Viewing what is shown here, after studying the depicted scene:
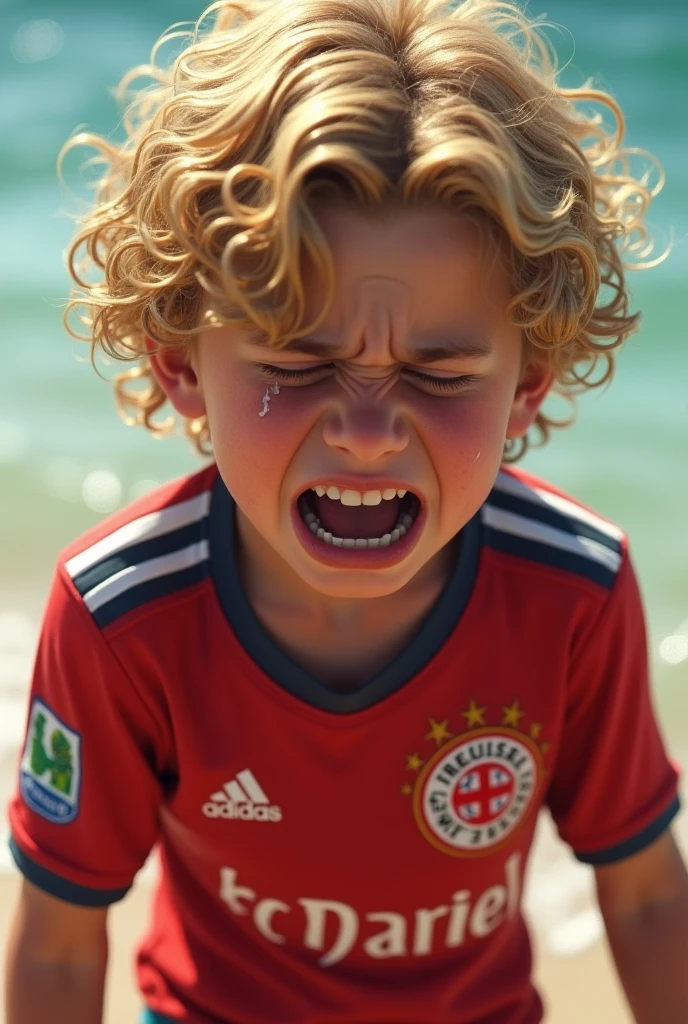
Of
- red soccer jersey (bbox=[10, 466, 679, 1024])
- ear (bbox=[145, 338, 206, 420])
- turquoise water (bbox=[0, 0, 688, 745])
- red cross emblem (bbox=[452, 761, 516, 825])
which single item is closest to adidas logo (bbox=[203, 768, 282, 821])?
red soccer jersey (bbox=[10, 466, 679, 1024])

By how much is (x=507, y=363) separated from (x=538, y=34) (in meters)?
0.56

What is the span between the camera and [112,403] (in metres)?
4.92

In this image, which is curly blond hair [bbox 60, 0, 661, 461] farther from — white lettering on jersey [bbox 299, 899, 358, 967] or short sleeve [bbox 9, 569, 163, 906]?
white lettering on jersey [bbox 299, 899, 358, 967]

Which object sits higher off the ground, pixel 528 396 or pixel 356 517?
pixel 528 396

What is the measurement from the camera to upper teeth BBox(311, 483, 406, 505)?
162 cm

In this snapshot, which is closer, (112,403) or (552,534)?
(552,534)

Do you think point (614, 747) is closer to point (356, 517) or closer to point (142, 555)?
A: point (356, 517)

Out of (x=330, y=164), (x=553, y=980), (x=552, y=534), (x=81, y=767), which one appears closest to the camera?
(x=330, y=164)

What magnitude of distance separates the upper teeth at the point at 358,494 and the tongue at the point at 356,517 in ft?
0.22

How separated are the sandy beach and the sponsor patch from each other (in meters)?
0.82

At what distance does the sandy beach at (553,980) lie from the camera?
8.39ft

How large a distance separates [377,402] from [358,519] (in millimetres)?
187

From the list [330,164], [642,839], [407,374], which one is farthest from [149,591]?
[642,839]

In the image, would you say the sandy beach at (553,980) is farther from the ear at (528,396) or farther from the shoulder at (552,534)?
the ear at (528,396)
